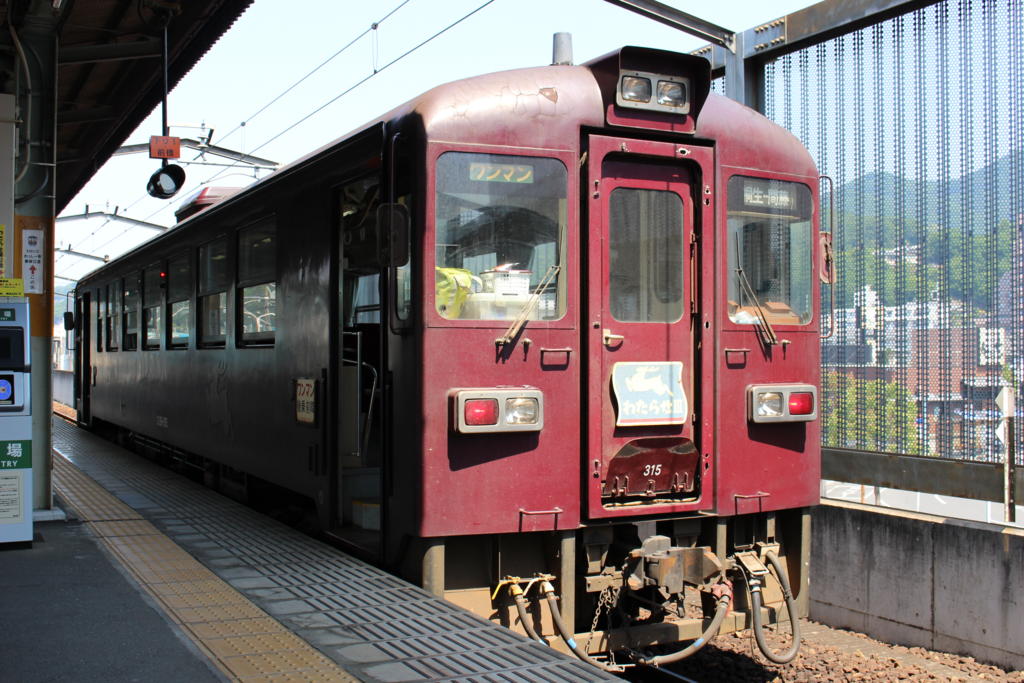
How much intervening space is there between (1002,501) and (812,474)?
209 centimetres

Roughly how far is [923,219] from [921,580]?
268cm

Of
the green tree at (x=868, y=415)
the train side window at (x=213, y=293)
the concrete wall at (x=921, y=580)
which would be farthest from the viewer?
the train side window at (x=213, y=293)

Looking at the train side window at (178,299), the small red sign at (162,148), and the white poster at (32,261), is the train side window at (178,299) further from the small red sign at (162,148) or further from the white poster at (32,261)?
the white poster at (32,261)

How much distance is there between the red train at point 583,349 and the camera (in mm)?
4824

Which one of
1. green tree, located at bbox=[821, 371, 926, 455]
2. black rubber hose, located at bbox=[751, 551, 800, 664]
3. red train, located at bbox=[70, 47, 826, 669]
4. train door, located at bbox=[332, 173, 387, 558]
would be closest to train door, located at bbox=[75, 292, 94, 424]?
train door, located at bbox=[332, 173, 387, 558]

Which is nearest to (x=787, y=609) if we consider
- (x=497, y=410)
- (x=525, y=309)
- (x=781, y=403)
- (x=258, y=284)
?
(x=781, y=403)

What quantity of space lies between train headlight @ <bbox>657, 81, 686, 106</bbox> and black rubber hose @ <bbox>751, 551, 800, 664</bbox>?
2.43 meters

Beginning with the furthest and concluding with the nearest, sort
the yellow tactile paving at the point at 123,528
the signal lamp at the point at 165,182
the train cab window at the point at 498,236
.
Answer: the signal lamp at the point at 165,182 → the yellow tactile paving at the point at 123,528 → the train cab window at the point at 498,236

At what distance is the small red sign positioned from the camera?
10086 millimetres

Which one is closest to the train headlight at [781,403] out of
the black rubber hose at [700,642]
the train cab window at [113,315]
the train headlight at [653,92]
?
the black rubber hose at [700,642]

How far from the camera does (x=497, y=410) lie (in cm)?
480

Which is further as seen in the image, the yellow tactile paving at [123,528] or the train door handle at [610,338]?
the yellow tactile paving at [123,528]

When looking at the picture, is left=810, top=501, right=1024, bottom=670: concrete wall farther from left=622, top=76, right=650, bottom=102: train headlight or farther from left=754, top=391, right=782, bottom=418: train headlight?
left=622, top=76, right=650, bottom=102: train headlight

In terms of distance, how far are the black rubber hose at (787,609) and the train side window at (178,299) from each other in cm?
597
